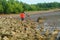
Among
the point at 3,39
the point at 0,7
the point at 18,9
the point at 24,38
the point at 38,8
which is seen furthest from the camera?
the point at 38,8

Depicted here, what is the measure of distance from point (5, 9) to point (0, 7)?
114 centimetres

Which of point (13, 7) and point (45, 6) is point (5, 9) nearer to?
point (13, 7)

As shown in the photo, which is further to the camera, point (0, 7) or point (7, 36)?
point (0, 7)

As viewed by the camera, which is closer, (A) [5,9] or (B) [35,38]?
(B) [35,38]

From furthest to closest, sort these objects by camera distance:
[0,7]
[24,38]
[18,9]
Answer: [18,9], [0,7], [24,38]

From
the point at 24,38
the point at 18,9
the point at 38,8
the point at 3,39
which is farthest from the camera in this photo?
the point at 38,8

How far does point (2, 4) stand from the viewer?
5019 centimetres

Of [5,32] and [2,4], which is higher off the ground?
[5,32]

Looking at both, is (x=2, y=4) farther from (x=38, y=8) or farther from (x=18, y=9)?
(x=38, y=8)

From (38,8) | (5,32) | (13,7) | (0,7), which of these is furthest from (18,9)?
(5,32)

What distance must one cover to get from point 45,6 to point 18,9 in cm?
1252

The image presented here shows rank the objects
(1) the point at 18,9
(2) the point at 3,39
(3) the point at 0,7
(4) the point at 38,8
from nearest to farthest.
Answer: (2) the point at 3,39 → (3) the point at 0,7 → (1) the point at 18,9 → (4) the point at 38,8

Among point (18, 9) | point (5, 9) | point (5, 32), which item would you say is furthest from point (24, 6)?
point (5, 32)

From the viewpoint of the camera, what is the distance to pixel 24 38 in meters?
11.1
